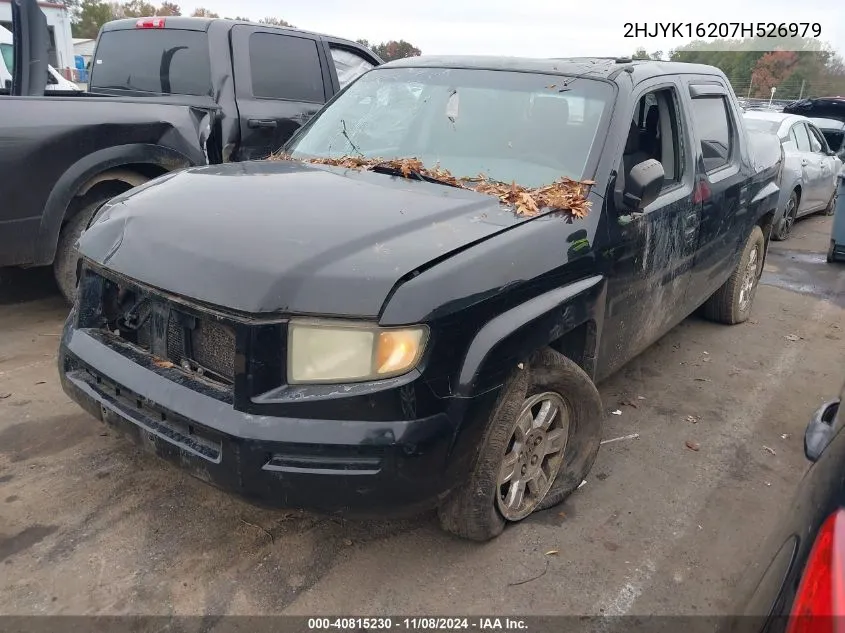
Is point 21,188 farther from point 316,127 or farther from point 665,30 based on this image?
point 665,30

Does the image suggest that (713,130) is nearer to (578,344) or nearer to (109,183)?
(578,344)

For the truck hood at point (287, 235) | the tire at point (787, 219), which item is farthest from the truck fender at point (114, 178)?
the tire at point (787, 219)

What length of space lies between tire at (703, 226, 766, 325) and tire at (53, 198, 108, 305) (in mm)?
4717

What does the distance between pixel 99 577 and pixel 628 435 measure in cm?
271

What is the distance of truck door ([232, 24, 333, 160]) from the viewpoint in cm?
582

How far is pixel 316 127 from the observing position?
13.3ft

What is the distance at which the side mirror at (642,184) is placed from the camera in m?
3.02

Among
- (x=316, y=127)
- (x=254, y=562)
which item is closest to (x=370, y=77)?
(x=316, y=127)

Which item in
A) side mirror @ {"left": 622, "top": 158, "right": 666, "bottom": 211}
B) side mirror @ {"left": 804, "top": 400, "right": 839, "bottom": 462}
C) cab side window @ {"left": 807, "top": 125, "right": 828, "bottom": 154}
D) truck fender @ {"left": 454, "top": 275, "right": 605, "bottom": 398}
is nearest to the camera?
side mirror @ {"left": 804, "top": 400, "right": 839, "bottom": 462}

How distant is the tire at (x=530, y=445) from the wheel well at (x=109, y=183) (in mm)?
3421

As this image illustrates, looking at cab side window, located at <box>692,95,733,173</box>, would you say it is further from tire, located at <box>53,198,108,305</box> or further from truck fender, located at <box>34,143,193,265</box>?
tire, located at <box>53,198,108,305</box>

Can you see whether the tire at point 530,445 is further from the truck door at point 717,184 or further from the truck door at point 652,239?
the truck door at point 717,184

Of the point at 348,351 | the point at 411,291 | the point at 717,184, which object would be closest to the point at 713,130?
the point at 717,184

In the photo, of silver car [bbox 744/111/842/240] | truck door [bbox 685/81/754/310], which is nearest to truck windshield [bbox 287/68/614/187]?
truck door [bbox 685/81/754/310]
